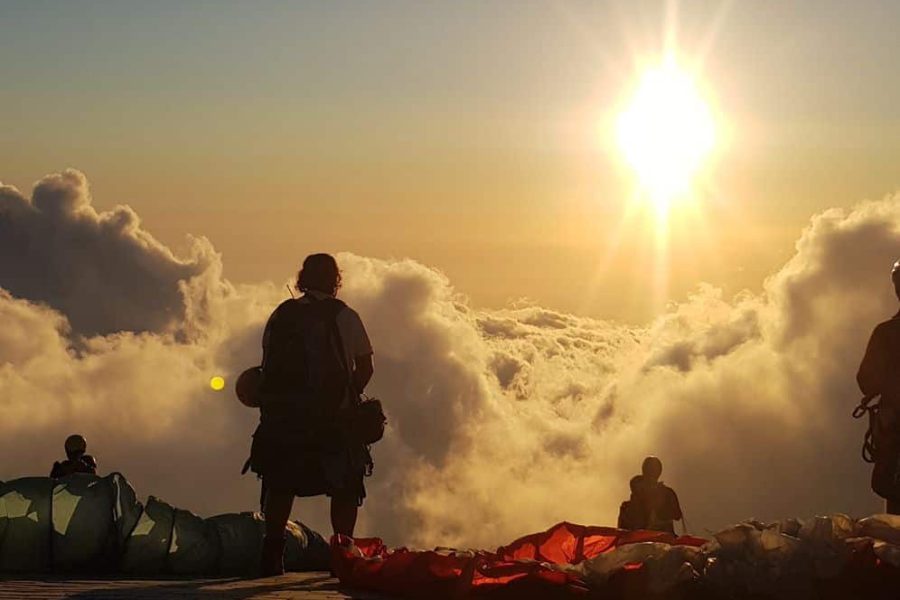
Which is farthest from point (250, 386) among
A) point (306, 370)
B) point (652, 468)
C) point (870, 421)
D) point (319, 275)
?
point (652, 468)

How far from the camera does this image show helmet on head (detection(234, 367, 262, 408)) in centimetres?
1105

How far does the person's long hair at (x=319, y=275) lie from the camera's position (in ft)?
36.2

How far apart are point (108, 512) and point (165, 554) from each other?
594 mm

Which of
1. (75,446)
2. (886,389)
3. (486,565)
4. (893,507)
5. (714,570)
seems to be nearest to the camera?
(714,570)

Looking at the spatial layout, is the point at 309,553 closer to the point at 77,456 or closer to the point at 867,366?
the point at 77,456

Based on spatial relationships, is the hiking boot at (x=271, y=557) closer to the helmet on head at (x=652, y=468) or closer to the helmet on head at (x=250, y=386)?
the helmet on head at (x=250, y=386)

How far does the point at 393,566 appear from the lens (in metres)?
9.12

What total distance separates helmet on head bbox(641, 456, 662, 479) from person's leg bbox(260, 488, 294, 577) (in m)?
4.38

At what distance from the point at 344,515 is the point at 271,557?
0.59 metres

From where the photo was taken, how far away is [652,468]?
14383mm

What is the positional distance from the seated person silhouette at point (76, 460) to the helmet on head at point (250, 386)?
12.7 ft

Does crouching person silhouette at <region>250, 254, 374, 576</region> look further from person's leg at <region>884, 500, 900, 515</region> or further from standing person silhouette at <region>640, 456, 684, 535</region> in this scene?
standing person silhouette at <region>640, 456, 684, 535</region>

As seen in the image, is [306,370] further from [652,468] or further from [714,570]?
[652,468]

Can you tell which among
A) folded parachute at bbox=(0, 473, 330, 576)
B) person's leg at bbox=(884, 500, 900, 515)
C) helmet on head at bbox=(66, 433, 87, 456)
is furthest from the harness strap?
helmet on head at bbox=(66, 433, 87, 456)
